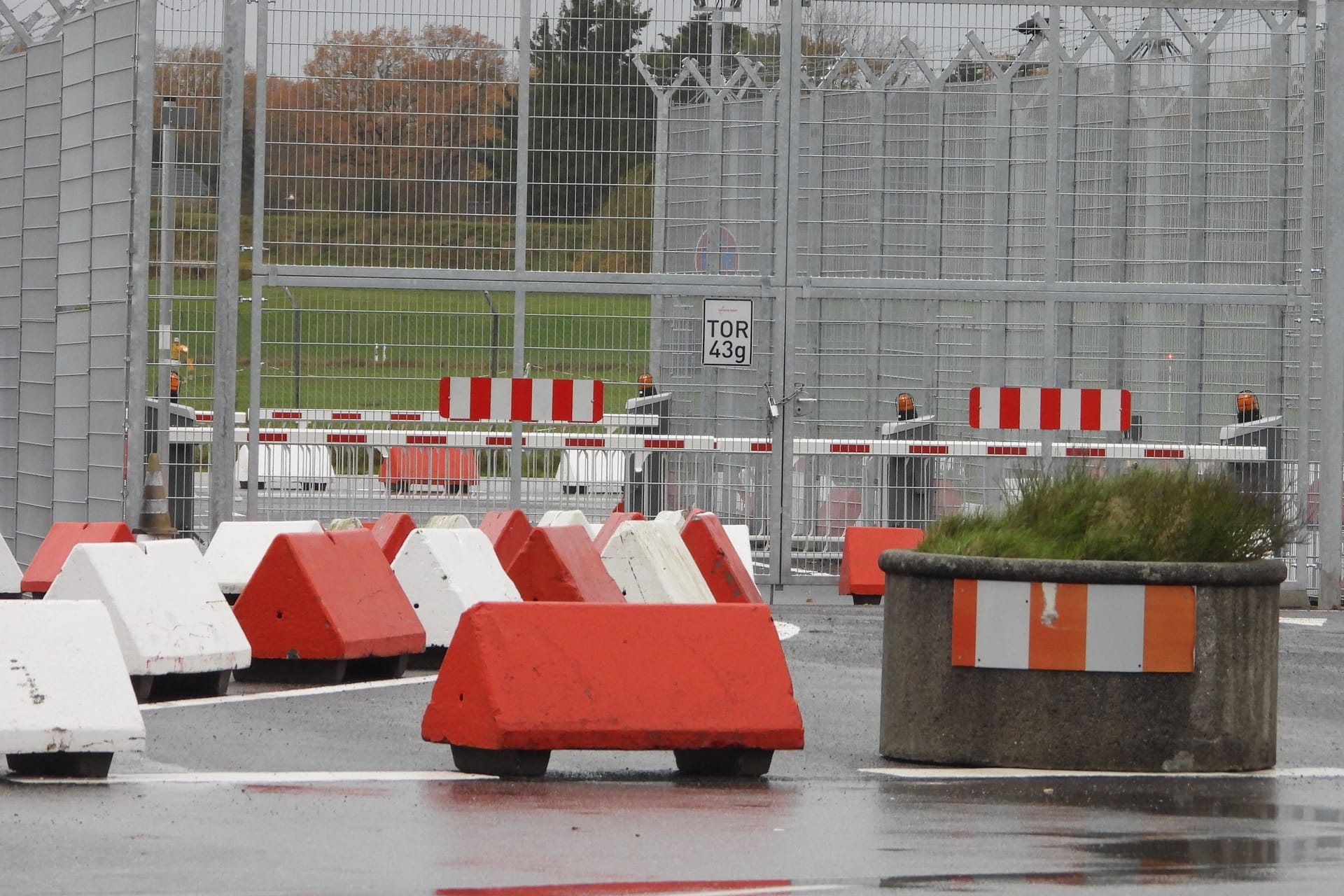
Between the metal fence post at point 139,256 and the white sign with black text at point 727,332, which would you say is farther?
the white sign with black text at point 727,332

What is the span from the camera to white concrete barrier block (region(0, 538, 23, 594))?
1587 cm

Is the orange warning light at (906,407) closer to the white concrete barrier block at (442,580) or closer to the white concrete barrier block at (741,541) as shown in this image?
the white concrete barrier block at (741,541)

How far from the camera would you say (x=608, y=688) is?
864 cm

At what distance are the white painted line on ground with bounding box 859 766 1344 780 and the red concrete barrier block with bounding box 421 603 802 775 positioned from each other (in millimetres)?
533

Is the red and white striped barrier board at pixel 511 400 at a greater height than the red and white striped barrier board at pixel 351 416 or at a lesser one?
greater


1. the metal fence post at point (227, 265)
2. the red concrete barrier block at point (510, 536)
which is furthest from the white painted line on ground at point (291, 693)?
the metal fence post at point (227, 265)

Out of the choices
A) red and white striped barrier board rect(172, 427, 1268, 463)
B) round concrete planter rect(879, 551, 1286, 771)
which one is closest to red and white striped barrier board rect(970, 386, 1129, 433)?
red and white striped barrier board rect(172, 427, 1268, 463)

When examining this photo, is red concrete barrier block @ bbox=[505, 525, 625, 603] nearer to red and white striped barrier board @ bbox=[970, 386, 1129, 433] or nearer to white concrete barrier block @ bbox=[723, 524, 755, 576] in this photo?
white concrete barrier block @ bbox=[723, 524, 755, 576]

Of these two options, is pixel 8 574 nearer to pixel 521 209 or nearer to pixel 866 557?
pixel 521 209

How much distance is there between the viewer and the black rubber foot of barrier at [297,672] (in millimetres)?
12047

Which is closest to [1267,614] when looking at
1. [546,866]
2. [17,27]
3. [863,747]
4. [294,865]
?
[863,747]

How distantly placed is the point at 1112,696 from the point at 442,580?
483 centimetres

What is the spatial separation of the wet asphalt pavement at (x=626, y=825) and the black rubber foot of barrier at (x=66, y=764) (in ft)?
0.54

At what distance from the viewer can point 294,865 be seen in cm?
669
